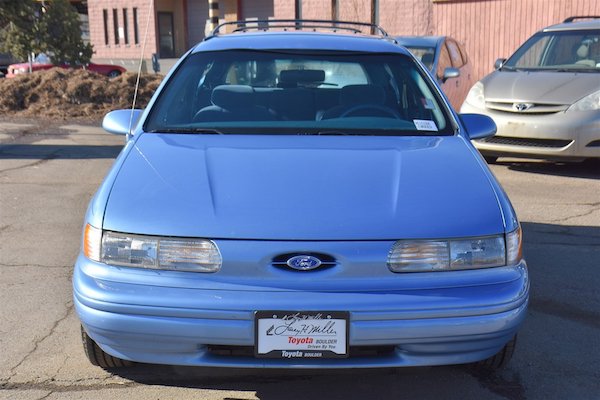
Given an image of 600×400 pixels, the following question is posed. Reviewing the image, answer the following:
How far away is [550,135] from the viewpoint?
7.88 meters

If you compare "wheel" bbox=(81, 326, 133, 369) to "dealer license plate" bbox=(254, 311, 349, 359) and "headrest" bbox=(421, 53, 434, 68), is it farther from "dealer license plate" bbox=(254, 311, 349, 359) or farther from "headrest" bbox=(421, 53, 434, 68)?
"headrest" bbox=(421, 53, 434, 68)

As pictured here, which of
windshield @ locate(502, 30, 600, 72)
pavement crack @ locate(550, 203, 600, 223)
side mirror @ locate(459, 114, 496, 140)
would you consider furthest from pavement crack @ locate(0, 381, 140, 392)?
windshield @ locate(502, 30, 600, 72)

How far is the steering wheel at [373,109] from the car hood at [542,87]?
4.34 metres

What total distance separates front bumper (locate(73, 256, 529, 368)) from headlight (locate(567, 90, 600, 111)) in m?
5.49

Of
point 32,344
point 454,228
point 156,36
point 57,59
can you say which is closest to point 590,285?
point 454,228

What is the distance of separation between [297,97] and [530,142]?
15.0 ft

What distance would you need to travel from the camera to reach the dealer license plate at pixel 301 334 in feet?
9.16

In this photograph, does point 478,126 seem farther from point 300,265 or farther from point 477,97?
point 477,97

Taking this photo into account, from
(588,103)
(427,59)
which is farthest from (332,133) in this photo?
(427,59)

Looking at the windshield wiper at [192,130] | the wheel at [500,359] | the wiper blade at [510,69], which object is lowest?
the wheel at [500,359]

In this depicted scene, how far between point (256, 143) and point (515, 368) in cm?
167

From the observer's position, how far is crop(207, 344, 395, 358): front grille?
289 cm

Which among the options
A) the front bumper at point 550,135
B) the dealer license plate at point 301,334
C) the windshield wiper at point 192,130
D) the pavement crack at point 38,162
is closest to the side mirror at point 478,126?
the windshield wiper at point 192,130

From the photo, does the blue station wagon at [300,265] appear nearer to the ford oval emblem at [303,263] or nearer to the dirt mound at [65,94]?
the ford oval emblem at [303,263]
